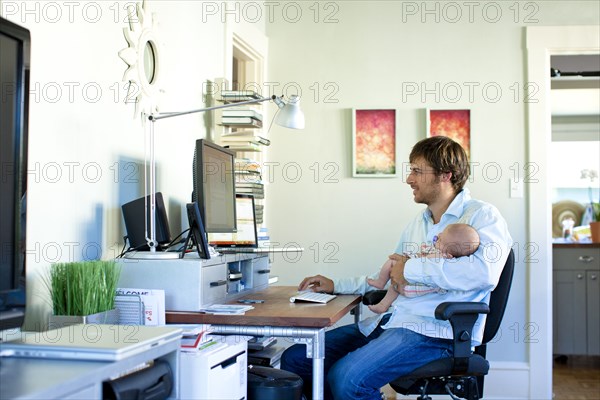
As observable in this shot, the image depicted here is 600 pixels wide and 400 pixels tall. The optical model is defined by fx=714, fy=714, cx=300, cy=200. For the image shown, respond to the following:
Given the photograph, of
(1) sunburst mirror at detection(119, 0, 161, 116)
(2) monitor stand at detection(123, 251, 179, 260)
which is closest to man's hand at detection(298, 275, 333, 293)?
(2) monitor stand at detection(123, 251, 179, 260)

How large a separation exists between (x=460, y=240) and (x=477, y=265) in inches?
4.1

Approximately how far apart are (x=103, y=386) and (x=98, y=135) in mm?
1148

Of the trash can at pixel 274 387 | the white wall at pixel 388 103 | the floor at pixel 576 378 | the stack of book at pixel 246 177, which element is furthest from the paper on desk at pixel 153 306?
the floor at pixel 576 378

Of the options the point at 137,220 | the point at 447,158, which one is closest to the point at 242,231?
the point at 137,220

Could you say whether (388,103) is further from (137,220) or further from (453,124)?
(137,220)

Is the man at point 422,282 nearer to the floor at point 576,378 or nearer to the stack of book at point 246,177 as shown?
the stack of book at point 246,177

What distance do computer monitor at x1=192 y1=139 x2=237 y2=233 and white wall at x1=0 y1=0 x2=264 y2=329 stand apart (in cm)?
27

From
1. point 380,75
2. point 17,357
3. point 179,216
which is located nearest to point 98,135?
point 179,216

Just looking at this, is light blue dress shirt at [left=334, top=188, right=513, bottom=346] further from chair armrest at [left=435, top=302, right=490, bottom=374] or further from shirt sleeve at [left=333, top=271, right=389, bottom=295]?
shirt sleeve at [left=333, top=271, right=389, bottom=295]

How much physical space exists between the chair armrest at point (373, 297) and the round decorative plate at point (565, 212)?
17.1 feet

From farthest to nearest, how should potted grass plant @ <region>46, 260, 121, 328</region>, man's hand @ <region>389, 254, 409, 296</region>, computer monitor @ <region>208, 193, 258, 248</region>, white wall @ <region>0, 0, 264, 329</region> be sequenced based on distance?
computer monitor @ <region>208, 193, 258, 248</region>, man's hand @ <region>389, 254, 409, 296</region>, white wall @ <region>0, 0, 264, 329</region>, potted grass plant @ <region>46, 260, 121, 328</region>

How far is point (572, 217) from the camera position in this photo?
7.70 metres

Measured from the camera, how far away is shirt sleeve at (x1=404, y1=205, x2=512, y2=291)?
247 centimetres

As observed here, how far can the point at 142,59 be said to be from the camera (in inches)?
107
